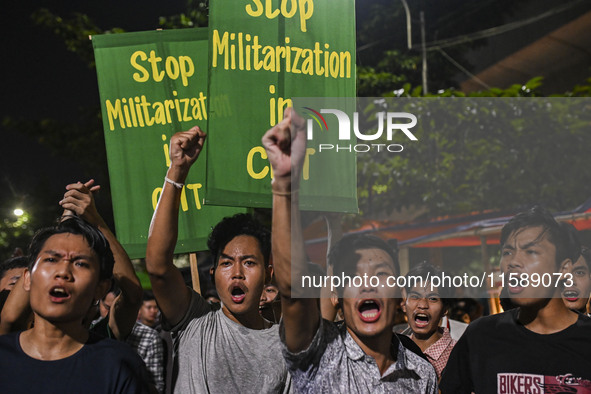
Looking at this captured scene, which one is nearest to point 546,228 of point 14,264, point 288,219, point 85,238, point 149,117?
point 288,219

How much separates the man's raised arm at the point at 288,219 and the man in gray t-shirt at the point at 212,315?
0.68 metres

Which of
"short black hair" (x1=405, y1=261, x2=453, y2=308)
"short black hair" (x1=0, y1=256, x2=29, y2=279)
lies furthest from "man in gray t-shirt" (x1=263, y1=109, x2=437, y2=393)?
"short black hair" (x1=0, y1=256, x2=29, y2=279)

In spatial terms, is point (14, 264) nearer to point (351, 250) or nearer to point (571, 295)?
point (351, 250)

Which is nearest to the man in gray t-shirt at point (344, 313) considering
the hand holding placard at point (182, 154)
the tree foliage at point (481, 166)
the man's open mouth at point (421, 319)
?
the tree foliage at point (481, 166)

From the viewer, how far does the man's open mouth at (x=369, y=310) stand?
278 centimetres

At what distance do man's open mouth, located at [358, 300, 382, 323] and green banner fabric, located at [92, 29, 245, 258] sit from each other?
5.66 ft

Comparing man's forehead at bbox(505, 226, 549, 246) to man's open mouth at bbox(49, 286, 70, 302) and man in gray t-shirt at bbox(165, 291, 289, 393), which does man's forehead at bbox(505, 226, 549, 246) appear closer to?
man in gray t-shirt at bbox(165, 291, 289, 393)

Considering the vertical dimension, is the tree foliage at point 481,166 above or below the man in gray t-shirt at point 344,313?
above

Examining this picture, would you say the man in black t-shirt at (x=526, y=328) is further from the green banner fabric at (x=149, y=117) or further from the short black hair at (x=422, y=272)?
the green banner fabric at (x=149, y=117)

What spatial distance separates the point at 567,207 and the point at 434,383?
923 millimetres

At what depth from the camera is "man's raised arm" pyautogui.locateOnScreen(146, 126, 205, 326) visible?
10.0 ft

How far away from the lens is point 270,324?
3.43 m

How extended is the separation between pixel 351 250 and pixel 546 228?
32.0 inches

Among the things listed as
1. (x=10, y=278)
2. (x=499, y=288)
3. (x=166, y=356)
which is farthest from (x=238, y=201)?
(x=499, y=288)
